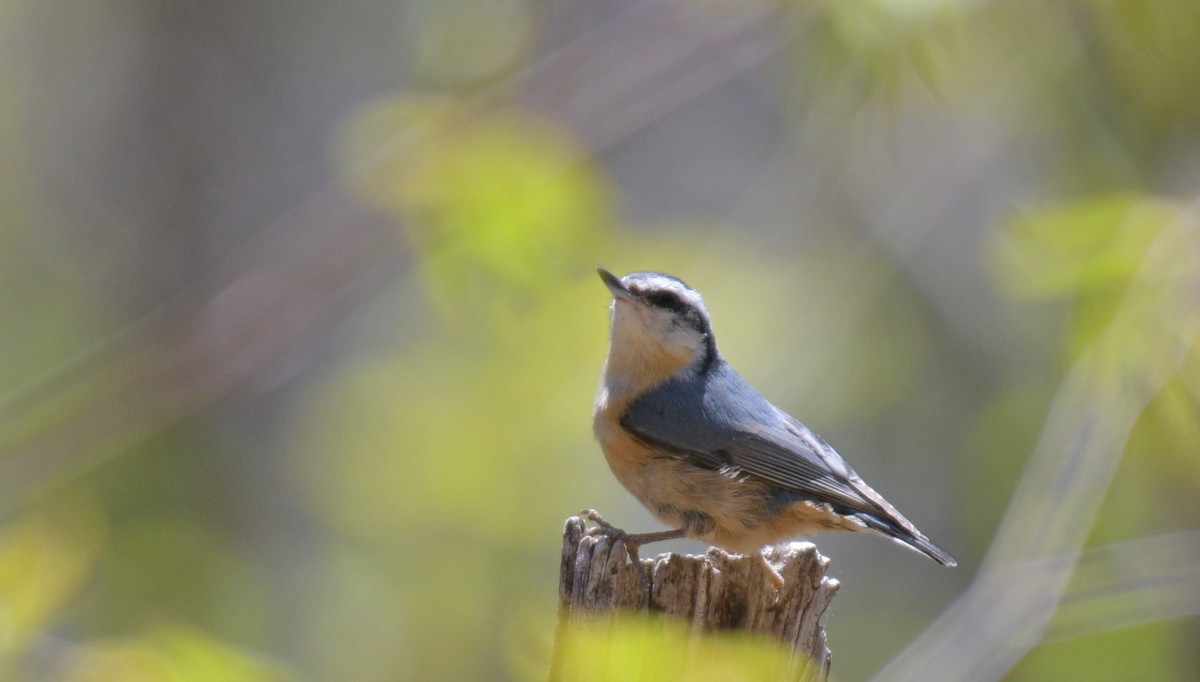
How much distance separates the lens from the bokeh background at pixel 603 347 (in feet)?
11.3

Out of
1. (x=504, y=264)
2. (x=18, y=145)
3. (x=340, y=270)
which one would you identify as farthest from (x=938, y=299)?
(x=18, y=145)

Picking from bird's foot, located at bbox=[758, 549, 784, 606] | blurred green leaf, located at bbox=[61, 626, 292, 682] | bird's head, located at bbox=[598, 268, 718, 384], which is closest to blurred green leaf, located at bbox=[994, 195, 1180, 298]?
bird's head, located at bbox=[598, 268, 718, 384]

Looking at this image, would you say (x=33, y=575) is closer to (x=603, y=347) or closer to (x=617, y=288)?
(x=617, y=288)

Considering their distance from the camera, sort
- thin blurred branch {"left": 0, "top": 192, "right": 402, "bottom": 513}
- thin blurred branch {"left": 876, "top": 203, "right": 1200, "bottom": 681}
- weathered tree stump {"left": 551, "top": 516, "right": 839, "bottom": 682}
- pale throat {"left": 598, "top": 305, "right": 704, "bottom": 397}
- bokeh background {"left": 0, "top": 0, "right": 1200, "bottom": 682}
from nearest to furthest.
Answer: weathered tree stump {"left": 551, "top": 516, "right": 839, "bottom": 682}
thin blurred branch {"left": 876, "top": 203, "right": 1200, "bottom": 681}
pale throat {"left": 598, "top": 305, "right": 704, "bottom": 397}
bokeh background {"left": 0, "top": 0, "right": 1200, "bottom": 682}
thin blurred branch {"left": 0, "top": 192, "right": 402, "bottom": 513}

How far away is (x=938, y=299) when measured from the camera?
235 inches

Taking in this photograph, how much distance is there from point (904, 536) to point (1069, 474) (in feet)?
3.56

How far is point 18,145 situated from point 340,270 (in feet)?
14.7

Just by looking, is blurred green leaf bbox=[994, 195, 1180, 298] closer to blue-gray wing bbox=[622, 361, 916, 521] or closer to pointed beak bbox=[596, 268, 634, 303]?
blue-gray wing bbox=[622, 361, 916, 521]

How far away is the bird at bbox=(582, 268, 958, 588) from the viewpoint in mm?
2828

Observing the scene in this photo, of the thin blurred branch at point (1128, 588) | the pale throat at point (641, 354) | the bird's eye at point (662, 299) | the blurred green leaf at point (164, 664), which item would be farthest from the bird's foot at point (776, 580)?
the thin blurred branch at point (1128, 588)

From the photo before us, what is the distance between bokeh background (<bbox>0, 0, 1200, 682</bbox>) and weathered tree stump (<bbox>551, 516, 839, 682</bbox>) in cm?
40

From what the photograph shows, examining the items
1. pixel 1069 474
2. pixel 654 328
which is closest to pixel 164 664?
pixel 654 328

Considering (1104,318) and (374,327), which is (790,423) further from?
(374,327)

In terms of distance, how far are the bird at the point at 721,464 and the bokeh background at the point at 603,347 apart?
1.90 feet
